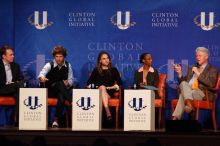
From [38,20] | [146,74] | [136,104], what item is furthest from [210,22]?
[38,20]

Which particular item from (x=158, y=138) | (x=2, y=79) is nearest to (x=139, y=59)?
(x=2, y=79)

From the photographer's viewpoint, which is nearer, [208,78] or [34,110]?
[34,110]

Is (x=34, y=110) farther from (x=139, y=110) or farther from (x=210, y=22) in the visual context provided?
(x=210, y=22)

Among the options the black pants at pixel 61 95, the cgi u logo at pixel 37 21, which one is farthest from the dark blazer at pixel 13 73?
the cgi u logo at pixel 37 21

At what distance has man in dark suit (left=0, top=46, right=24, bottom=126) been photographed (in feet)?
26.6

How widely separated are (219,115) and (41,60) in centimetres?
307

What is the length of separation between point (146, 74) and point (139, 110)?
1686 millimetres

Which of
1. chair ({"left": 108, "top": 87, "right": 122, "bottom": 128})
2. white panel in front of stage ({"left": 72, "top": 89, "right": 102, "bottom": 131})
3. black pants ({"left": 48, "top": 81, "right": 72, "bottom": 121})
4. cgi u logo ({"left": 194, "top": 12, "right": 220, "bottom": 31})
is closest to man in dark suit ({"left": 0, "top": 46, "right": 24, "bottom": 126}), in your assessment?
black pants ({"left": 48, "top": 81, "right": 72, "bottom": 121})

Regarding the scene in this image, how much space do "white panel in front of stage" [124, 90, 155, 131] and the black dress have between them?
1472 millimetres

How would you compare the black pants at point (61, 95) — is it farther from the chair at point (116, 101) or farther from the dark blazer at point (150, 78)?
the dark blazer at point (150, 78)

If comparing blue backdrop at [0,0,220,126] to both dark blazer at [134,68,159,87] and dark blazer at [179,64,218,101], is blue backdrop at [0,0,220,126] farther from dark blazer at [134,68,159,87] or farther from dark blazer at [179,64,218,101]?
dark blazer at [179,64,218,101]

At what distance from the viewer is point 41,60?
30.1 feet

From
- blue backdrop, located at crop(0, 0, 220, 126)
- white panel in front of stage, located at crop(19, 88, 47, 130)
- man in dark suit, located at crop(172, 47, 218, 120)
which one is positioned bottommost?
white panel in front of stage, located at crop(19, 88, 47, 130)

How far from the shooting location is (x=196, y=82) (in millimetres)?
7891
